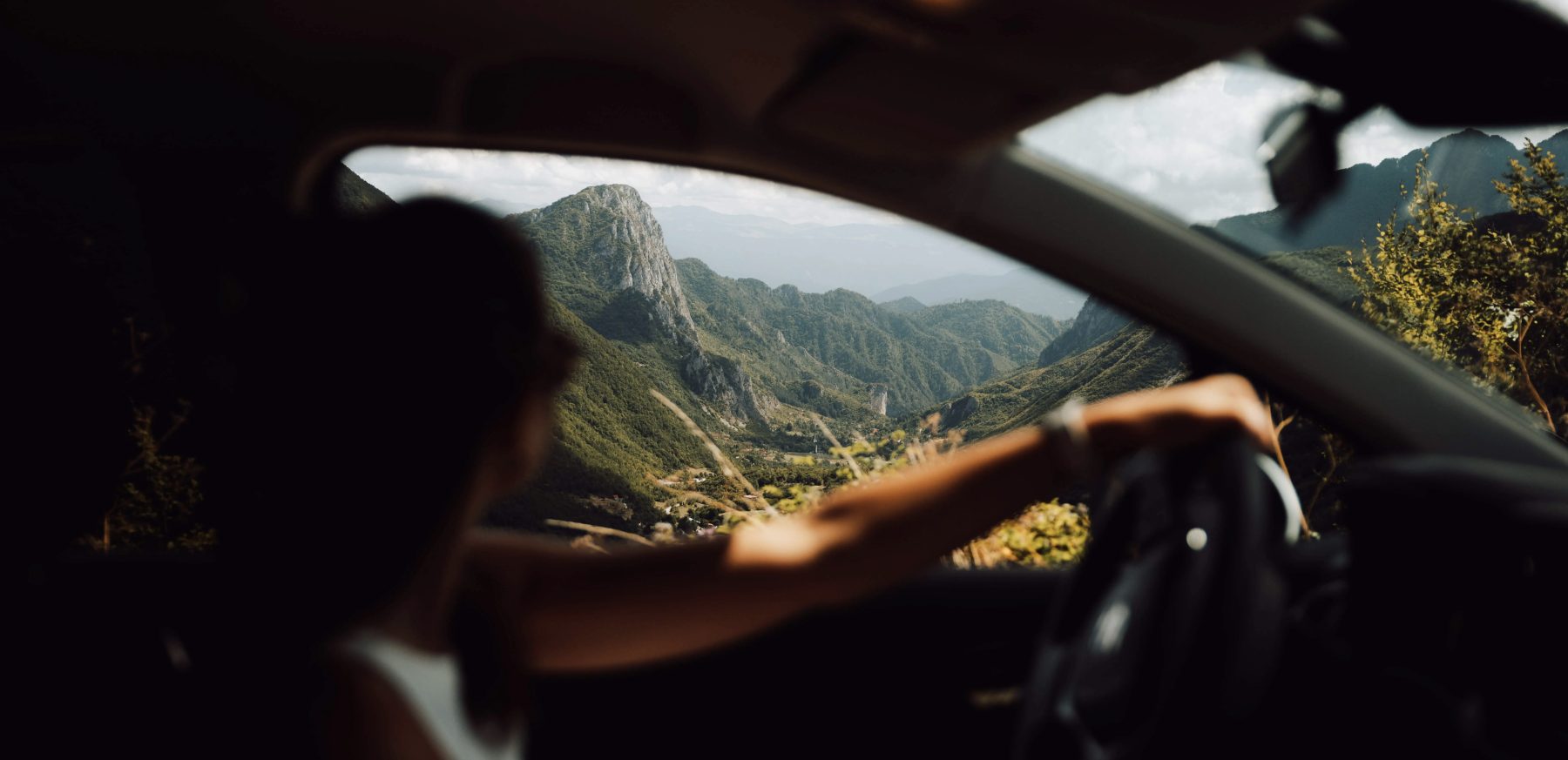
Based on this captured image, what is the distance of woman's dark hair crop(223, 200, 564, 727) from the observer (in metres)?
0.86

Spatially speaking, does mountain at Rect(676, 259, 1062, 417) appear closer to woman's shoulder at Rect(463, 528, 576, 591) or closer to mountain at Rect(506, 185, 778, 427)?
mountain at Rect(506, 185, 778, 427)

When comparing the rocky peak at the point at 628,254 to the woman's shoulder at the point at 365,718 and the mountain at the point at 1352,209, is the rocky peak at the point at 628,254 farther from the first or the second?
the woman's shoulder at the point at 365,718

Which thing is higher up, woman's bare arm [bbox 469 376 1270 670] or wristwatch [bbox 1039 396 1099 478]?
wristwatch [bbox 1039 396 1099 478]

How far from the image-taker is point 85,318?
1574mm

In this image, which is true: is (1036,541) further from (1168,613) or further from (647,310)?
(647,310)

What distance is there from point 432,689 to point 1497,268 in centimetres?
695

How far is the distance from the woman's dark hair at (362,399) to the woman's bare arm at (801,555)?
0.42 meters

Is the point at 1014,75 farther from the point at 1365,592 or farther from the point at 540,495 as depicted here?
the point at 540,495

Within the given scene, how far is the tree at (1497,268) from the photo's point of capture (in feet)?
13.3

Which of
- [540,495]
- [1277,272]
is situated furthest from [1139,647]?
[540,495]

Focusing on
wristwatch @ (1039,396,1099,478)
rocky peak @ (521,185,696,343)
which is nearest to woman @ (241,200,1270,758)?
wristwatch @ (1039,396,1099,478)

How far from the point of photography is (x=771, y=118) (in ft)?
5.47

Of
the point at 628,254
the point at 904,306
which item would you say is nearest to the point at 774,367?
the point at 628,254

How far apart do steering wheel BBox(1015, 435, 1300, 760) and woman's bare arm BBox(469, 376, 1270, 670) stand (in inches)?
4.8
